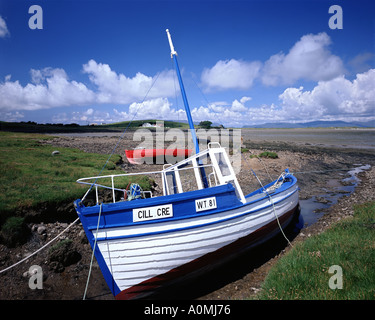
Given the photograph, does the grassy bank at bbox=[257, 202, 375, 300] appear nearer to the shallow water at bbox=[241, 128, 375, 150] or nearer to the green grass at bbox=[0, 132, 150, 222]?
the green grass at bbox=[0, 132, 150, 222]

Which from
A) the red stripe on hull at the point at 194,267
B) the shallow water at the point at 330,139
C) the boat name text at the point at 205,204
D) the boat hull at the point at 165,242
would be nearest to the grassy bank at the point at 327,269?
the red stripe on hull at the point at 194,267

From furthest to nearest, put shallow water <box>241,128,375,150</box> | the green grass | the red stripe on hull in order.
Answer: shallow water <box>241,128,375,150</box>, the green grass, the red stripe on hull

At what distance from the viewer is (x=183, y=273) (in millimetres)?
6961

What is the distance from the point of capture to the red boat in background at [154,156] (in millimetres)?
22234

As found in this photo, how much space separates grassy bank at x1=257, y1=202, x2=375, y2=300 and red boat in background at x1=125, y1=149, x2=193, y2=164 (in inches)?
673

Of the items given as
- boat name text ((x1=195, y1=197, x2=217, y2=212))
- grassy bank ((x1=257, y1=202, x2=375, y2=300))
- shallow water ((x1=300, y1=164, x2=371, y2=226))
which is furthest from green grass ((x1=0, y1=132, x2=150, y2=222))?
shallow water ((x1=300, y1=164, x2=371, y2=226))

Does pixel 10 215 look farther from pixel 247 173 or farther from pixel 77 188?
pixel 247 173

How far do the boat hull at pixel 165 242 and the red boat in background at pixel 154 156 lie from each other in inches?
615

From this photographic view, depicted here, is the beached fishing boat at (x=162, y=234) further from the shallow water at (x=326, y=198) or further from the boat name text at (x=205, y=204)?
the shallow water at (x=326, y=198)

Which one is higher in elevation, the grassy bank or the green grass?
the green grass

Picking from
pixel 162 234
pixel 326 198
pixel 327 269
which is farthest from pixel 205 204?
pixel 326 198

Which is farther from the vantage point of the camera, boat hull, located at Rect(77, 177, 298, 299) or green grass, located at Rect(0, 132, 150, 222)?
green grass, located at Rect(0, 132, 150, 222)

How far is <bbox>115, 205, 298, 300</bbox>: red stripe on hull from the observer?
6625mm

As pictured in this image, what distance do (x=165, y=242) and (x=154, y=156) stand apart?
60.4 ft
